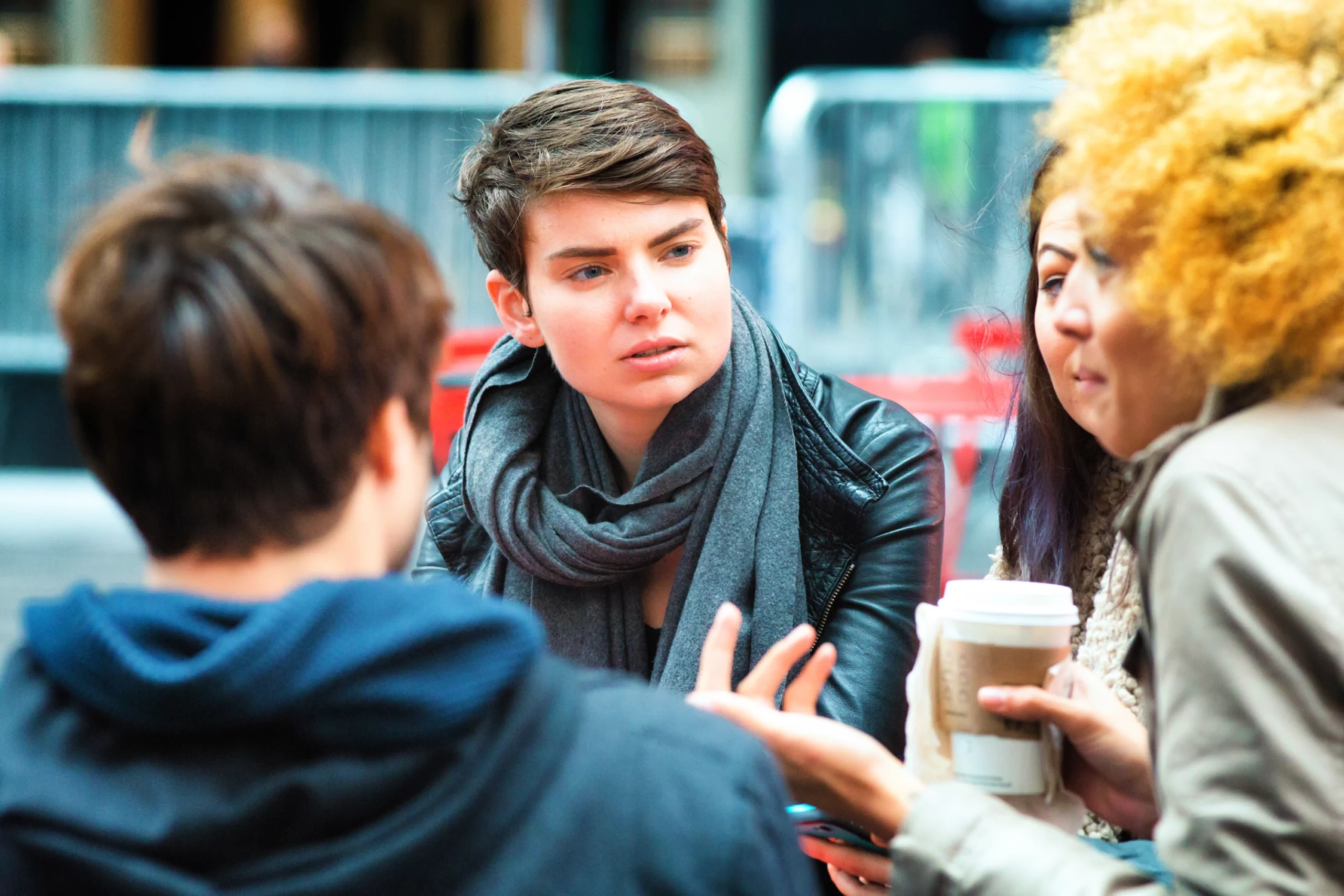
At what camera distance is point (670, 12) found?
1200cm

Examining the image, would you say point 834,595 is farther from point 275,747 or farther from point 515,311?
point 275,747

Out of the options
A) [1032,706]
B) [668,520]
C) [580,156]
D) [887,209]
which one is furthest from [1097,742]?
[887,209]

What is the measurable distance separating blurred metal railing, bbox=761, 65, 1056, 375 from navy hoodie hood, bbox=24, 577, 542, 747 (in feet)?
19.1

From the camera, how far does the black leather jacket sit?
2.24 meters

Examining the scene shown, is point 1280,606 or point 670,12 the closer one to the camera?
point 1280,606

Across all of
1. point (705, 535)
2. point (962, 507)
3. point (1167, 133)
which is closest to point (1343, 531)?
point (1167, 133)

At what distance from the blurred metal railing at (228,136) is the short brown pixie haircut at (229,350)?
230 inches

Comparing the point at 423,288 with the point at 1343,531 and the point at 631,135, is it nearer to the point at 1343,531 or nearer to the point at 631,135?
the point at 1343,531

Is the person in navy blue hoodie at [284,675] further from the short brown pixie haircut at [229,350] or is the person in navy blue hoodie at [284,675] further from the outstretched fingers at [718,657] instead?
the outstretched fingers at [718,657]

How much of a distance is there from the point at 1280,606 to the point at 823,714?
41.9 inches

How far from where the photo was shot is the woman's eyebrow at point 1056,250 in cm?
195

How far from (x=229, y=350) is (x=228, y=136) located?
6415 mm

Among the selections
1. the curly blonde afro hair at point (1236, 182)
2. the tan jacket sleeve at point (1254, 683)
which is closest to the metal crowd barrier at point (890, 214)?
the curly blonde afro hair at point (1236, 182)

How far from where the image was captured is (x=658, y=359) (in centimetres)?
229
